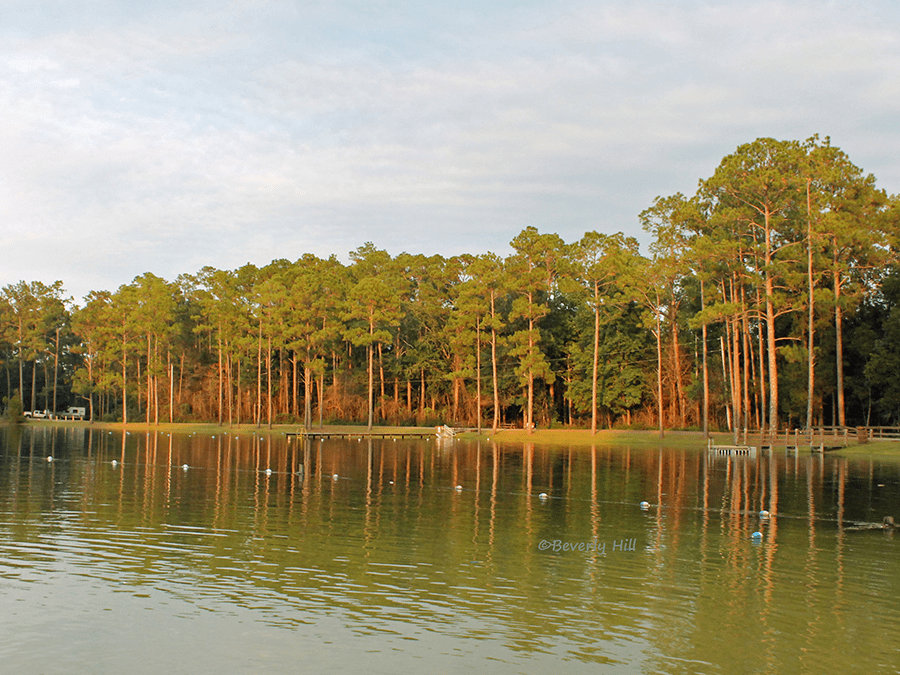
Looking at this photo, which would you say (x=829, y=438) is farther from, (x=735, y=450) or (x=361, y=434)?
(x=361, y=434)

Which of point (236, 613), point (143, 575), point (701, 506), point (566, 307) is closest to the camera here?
point (236, 613)

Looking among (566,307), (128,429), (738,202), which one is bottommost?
(128,429)

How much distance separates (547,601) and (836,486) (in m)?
21.7

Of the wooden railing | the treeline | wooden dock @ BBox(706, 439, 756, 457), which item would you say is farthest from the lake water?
the treeline

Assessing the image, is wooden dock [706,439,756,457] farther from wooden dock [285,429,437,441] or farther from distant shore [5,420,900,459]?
wooden dock [285,429,437,441]

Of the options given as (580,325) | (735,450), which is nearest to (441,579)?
(735,450)

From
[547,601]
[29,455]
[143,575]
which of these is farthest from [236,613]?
[29,455]

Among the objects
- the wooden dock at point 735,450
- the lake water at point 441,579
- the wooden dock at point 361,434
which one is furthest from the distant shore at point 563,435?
the lake water at point 441,579

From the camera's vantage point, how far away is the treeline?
53531 mm

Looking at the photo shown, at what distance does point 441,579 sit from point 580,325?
6115cm

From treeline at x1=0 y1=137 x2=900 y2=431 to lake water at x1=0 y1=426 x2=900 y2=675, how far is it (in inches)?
1160

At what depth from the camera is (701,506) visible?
934 inches

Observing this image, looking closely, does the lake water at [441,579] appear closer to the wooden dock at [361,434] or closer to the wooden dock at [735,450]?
the wooden dock at [735,450]

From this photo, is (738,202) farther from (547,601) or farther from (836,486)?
(547,601)
